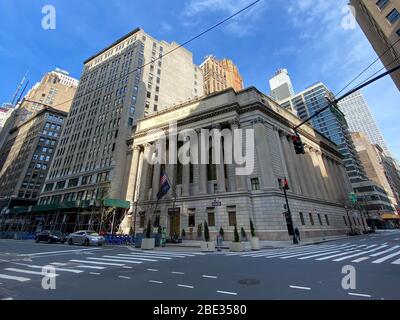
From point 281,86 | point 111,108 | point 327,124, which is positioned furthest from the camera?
point 281,86

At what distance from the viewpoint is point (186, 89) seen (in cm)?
6931

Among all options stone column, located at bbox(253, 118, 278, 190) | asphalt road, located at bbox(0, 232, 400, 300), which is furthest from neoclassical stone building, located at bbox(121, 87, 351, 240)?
asphalt road, located at bbox(0, 232, 400, 300)

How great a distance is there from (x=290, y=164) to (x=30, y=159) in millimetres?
84648

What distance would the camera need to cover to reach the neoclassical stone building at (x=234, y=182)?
2994 centimetres

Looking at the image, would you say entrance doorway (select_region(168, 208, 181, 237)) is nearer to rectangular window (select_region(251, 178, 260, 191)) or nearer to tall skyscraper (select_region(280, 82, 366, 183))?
rectangular window (select_region(251, 178, 260, 191))

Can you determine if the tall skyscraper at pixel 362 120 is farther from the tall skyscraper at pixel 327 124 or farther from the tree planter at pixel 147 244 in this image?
the tree planter at pixel 147 244

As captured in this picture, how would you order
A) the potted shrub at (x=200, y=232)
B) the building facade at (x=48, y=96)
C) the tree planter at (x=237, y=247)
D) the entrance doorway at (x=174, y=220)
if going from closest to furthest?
the tree planter at (x=237, y=247) < the potted shrub at (x=200, y=232) < the entrance doorway at (x=174, y=220) < the building facade at (x=48, y=96)

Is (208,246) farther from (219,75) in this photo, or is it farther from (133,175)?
(219,75)

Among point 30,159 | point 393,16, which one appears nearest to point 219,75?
point 393,16

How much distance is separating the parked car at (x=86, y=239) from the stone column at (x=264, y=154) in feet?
70.9

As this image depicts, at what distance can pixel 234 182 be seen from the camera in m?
32.5

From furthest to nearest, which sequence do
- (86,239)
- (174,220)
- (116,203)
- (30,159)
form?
(30,159)
(116,203)
(174,220)
(86,239)

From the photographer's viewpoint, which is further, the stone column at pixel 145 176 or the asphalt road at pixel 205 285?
the stone column at pixel 145 176

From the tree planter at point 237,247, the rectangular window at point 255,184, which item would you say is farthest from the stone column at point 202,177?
the tree planter at point 237,247
